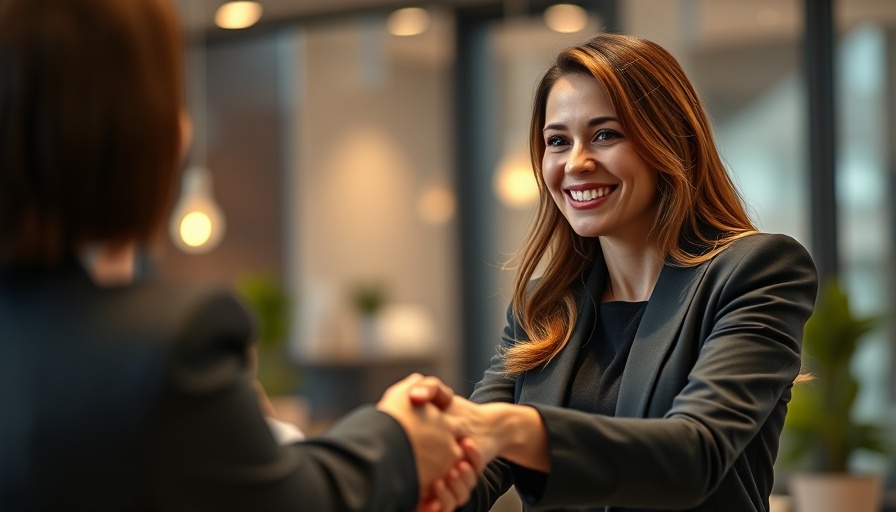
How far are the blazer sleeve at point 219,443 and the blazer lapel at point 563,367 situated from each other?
0.77 m

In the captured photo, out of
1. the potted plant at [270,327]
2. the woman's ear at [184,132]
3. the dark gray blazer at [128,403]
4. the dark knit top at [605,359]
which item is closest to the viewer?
the dark gray blazer at [128,403]

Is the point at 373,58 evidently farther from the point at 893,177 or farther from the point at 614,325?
the point at 614,325

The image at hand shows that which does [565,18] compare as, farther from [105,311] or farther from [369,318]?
[105,311]

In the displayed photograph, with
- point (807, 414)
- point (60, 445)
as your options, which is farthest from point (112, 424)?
point (807, 414)

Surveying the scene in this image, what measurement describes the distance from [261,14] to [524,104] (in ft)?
5.67

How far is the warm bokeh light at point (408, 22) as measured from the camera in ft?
23.3

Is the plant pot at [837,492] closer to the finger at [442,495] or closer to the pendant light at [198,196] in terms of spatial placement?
the pendant light at [198,196]

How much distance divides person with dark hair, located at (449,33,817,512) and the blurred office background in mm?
2272

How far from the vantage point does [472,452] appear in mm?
1617

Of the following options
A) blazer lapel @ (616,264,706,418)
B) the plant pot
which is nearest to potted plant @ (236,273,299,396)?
the plant pot

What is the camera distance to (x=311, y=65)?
8.53 meters

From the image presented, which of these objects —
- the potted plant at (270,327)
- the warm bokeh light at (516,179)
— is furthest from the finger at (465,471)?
the potted plant at (270,327)

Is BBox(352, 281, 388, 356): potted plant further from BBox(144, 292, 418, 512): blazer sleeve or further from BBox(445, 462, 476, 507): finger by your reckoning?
BBox(144, 292, 418, 512): blazer sleeve

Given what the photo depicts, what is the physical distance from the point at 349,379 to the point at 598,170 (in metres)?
6.52
